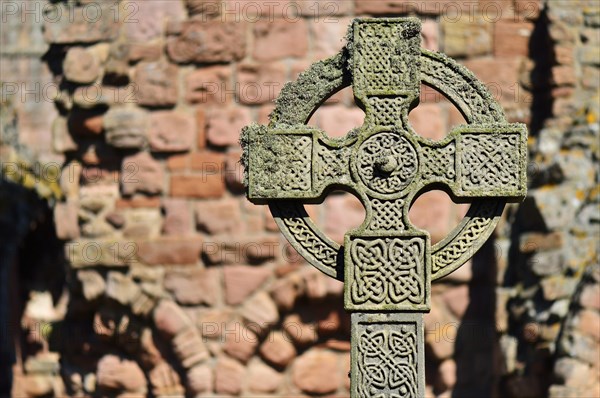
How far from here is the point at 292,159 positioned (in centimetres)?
436

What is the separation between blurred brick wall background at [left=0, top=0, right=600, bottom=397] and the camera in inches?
251

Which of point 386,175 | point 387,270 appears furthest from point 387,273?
point 386,175

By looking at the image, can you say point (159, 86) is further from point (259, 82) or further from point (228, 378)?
point (228, 378)

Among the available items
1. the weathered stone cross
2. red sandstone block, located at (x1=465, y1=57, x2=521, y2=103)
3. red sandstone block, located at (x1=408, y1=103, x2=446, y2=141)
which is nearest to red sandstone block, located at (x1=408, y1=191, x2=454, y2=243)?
red sandstone block, located at (x1=408, y1=103, x2=446, y2=141)

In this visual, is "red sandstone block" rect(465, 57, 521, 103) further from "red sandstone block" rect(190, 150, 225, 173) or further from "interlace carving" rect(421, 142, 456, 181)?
"interlace carving" rect(421, 142, 456, 181)

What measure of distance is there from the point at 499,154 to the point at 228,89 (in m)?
2.43

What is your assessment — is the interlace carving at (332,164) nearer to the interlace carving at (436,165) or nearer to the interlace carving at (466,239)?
the interlace carving at (436,165)

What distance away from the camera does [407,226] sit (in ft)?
14.1

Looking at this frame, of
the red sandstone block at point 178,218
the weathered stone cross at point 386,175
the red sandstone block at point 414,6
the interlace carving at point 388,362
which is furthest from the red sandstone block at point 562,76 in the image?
the interlace carving at point 388,362

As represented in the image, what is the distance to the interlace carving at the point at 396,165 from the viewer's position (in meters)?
4.30

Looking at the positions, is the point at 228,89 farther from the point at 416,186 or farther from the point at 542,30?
the point at 416,186

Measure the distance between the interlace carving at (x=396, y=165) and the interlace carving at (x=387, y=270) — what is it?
0.19 metres

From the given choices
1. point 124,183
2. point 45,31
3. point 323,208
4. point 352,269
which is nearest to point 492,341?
point 323,208

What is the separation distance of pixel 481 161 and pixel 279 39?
2.37 meters
